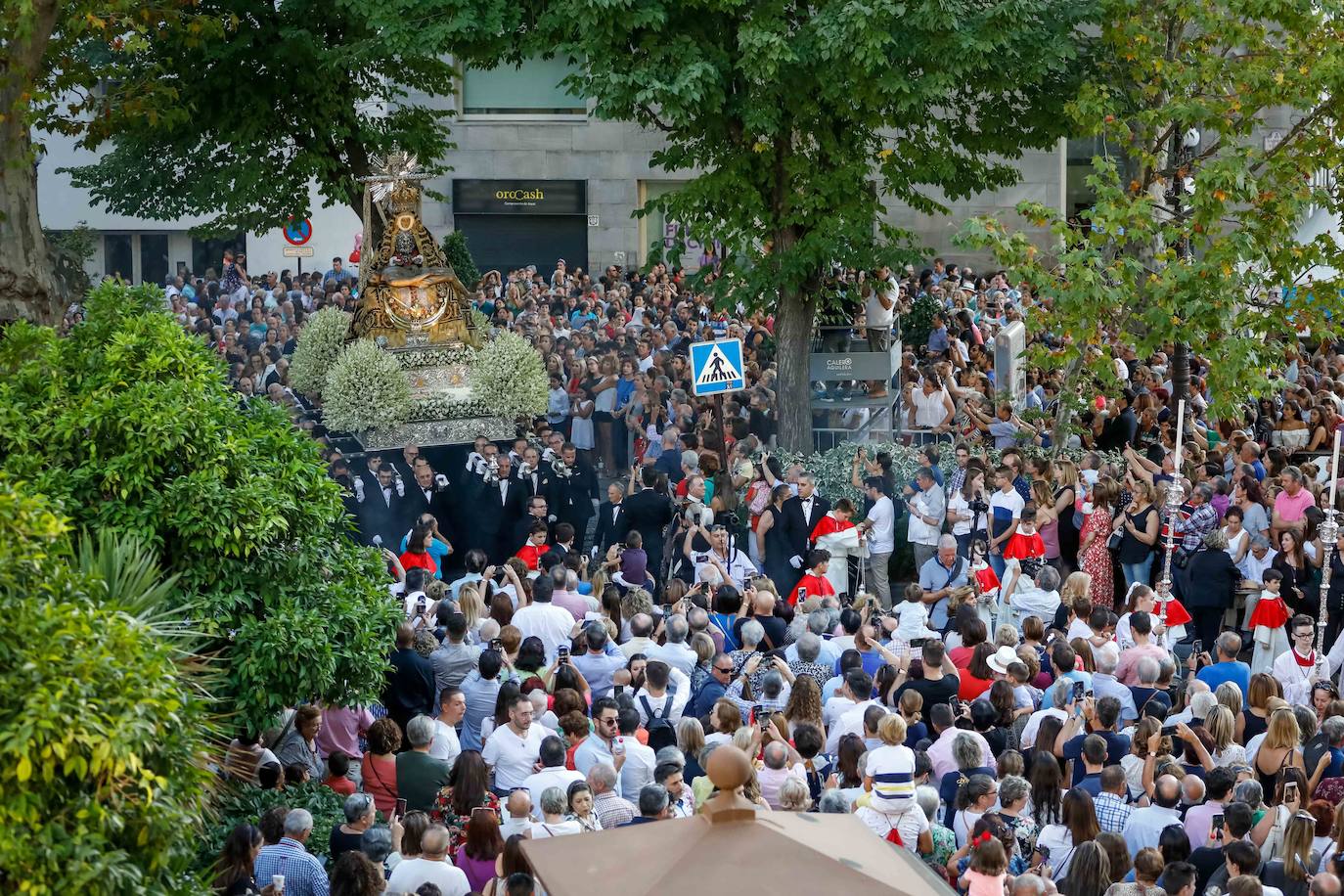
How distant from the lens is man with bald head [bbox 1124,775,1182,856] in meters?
9.10

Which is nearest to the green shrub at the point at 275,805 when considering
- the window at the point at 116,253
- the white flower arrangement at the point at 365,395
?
the white flower arrangement at the point at 365,395

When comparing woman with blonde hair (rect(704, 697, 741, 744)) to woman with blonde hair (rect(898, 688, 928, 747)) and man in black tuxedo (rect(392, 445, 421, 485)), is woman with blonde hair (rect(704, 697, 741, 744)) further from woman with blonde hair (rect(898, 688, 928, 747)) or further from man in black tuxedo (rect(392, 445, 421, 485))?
man in black tuxedo (rect(392, 445, 421, 485))

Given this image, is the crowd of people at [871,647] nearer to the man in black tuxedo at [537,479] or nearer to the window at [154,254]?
the man in black tuxedo at [537,479]

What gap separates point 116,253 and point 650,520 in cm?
2911

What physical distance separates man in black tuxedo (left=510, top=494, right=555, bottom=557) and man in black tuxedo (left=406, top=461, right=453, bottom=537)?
70 centimetres

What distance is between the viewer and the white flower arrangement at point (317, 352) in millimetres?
22531

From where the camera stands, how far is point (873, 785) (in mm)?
9312

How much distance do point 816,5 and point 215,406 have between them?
1109 centimetres

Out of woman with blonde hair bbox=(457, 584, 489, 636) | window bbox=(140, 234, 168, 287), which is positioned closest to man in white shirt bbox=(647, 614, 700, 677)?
woman with blonde hair bbox=(457, 584, 489, 636)

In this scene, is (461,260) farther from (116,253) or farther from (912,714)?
(912,714)

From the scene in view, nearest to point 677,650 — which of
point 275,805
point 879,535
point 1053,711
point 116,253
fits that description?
point 1053,711

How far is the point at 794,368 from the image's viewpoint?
66.7ft

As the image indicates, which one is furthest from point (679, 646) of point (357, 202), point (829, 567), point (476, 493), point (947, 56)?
point (357, 202)

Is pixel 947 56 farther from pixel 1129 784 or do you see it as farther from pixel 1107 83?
pixel 1129 784
